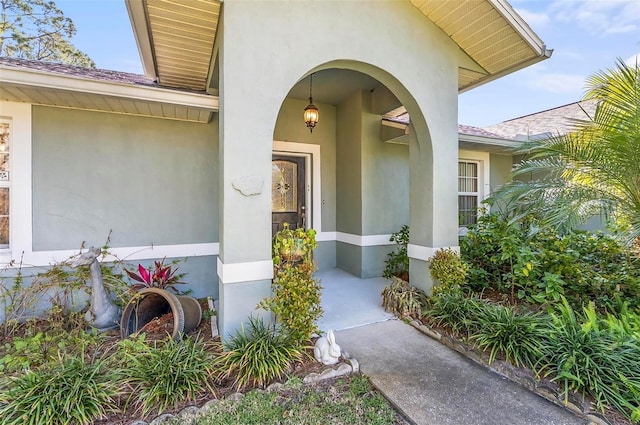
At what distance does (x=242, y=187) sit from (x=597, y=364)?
369cm

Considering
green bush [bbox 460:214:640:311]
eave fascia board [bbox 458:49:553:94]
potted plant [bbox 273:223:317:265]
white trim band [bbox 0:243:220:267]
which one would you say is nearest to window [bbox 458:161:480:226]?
green bush [bbox 460:214:640:311]

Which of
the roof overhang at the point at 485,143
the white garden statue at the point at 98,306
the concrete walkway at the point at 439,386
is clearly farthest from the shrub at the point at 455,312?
the white garden statue at the point at 98,306

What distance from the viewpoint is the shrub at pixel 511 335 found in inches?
117

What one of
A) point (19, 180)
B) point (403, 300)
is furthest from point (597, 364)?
point (19, 180)

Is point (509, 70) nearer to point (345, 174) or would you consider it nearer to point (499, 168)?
point (345, 174)

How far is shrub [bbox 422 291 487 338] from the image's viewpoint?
3.59 m

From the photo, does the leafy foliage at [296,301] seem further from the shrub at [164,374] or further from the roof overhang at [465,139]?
the roof overhang at [465,139]

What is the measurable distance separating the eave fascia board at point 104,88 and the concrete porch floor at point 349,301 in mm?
3189

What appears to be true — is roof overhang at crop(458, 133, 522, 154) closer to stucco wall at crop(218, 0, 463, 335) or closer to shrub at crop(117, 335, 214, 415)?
stucco wall at crop(218, 0, 463, 335)

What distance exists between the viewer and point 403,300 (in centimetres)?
425

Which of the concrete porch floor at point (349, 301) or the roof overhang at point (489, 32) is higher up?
the roof overhang at point (489, 32)

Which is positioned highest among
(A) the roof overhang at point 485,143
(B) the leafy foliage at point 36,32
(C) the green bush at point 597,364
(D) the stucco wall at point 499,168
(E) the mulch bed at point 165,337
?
(B) the leafy foliage at point 36,32

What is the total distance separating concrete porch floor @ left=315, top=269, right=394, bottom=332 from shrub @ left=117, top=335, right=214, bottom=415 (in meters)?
1.57

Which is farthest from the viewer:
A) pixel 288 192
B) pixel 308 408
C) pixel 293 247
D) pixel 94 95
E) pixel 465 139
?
pixel 288 192
